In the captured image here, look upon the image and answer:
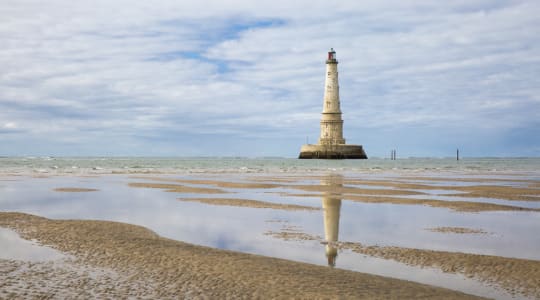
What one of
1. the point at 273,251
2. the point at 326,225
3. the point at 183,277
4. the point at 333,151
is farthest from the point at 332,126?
the point at 183,277

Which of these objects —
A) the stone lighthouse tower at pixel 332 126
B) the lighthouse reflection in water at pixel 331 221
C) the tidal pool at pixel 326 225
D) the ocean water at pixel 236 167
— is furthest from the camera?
the stone lighthouse tower at pixel 332 126

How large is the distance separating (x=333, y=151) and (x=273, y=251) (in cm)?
8979

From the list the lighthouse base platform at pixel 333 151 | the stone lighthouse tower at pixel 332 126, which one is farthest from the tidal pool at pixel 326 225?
the lighthouse base platform at pixel 333 151

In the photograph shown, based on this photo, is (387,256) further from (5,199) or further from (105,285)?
(5,199)

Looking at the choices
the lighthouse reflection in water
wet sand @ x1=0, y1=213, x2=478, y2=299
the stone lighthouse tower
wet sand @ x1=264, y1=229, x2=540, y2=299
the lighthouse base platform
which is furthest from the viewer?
the lighthouse base platform

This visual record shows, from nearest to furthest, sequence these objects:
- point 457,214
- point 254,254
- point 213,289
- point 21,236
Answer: point 213,289, point 254,254, point 21,236, point 457,214

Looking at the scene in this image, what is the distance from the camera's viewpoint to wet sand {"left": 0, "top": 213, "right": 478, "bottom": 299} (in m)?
8.28

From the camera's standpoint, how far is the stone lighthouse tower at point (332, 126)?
96.8m

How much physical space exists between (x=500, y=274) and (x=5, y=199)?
21.6m

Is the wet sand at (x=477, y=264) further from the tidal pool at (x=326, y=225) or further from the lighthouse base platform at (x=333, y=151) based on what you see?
the lighthouse base platform at (x=333, y=151)

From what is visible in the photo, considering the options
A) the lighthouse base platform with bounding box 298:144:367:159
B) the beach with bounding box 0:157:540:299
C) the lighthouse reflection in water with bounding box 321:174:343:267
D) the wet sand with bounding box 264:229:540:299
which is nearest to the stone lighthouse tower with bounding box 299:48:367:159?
the lighthouse base platform with bounding box 298:144:367:159

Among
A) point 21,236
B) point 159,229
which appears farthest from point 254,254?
point 21,236

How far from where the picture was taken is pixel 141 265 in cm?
1027

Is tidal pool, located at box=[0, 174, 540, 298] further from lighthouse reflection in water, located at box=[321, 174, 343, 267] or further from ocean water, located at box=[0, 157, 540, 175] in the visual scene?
ocean water, located at box=[0, 157, 540, 175]
